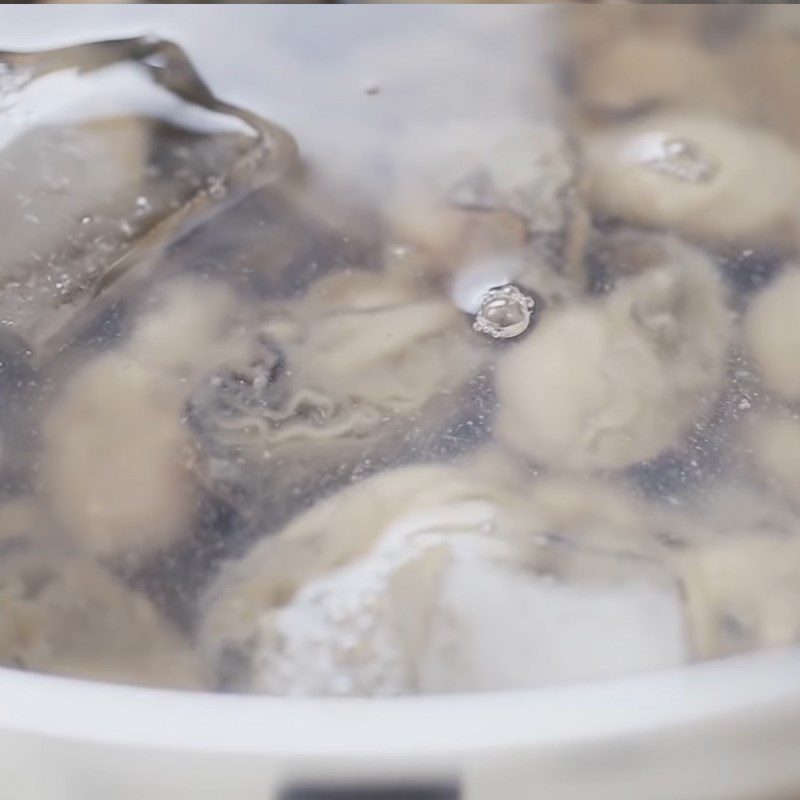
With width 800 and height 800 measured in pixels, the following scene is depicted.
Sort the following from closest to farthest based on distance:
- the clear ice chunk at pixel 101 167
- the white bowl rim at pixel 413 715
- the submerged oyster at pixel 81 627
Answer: the white bowl rim at pixel 413 715
the submerged oyster at pixel 81 627
the clear ice chunk at pixel 101 167

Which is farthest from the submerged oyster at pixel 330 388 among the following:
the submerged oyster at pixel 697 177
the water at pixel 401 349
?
the submerged oyster at pixel 697 177

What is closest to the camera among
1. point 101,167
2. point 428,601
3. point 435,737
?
point 435,737

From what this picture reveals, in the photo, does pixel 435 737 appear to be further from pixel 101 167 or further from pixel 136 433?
pixel 101 167

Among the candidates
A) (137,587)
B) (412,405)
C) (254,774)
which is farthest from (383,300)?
(254,774)

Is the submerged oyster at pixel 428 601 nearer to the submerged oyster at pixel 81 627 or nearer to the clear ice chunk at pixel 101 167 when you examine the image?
the submerged oyster at pixel 81 627

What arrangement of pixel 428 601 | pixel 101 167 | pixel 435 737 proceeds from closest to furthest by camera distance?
pixel 435 737 < pixel 428 601 < pixel 101 167

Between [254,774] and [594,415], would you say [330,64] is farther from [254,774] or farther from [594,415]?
[254,774]

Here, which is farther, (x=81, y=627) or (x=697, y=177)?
(x=697, y=177)

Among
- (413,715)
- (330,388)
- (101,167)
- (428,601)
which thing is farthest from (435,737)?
(101,167)
